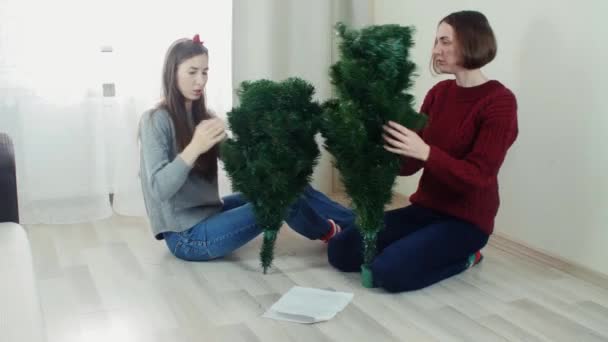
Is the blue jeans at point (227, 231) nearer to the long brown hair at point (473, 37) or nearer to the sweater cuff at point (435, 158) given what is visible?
the sweater cuff at point (435, 158)

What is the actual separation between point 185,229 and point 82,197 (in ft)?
2.41

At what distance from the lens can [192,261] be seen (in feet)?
7.22

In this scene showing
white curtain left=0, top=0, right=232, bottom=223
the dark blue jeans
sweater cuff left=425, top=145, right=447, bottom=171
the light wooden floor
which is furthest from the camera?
white curtain left=0, top=0, right=232, bottom=223

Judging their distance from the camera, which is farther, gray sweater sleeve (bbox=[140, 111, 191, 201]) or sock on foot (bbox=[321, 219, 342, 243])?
sock on foot (bbox=[321, 219, 342, 243])

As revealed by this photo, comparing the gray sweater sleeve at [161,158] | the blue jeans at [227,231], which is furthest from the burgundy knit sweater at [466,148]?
the gray sweater sleeve at [161,158]

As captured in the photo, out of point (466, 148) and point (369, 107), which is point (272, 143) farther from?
point (466, 148)

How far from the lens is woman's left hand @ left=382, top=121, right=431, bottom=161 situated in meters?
1.77

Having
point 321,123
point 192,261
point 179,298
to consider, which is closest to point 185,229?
point 192,261

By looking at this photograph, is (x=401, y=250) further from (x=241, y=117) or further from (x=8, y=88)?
(x=8, y=88)

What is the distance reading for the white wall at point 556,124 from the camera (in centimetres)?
205

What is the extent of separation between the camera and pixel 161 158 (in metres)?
2.09

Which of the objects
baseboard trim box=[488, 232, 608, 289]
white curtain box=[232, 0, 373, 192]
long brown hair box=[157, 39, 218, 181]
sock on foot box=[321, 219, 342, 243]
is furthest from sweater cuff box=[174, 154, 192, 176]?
baseboard trim box=[488, 232, 608, 289]

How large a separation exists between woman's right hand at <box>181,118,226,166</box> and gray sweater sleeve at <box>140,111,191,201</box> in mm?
26

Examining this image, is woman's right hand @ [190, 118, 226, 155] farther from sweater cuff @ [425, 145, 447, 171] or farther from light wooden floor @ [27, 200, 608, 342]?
sweater cuff @ [425, 145, 447, 171]
